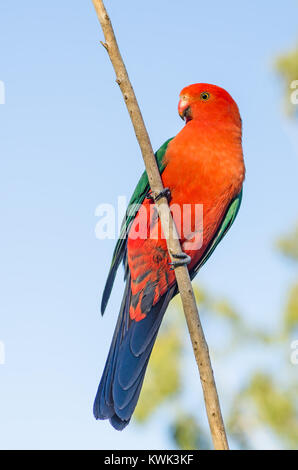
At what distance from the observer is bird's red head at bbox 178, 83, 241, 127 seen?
9.13 feet

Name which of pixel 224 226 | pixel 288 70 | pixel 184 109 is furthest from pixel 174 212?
pixel 288 70

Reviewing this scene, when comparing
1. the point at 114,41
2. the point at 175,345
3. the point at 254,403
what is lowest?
the point at 254,403

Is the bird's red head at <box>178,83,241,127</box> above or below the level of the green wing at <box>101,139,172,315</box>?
above

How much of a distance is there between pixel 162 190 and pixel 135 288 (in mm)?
854

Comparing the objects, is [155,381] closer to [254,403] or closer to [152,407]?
[152,407]

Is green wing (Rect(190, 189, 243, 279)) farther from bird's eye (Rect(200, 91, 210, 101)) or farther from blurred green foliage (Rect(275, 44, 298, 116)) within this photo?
blurred green foliage (Rect(275, 44, 298, 116))

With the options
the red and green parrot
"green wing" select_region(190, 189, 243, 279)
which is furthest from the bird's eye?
"green wing" select_region(190, 189, 243, 279)

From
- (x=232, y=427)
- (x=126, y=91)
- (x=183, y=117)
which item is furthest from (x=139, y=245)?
(x=232, y=427)

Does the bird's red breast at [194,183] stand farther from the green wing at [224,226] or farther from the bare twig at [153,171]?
the bare twig at [153,171]

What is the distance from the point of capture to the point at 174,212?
2.62 m

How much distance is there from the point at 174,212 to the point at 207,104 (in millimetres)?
587
